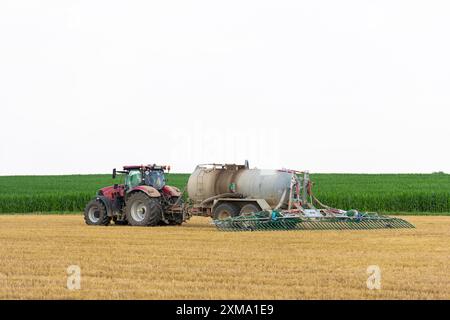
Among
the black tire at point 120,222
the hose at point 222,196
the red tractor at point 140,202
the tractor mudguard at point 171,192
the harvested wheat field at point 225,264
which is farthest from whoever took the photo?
the black tire at point 120,222

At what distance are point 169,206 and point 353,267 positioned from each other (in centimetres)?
1490

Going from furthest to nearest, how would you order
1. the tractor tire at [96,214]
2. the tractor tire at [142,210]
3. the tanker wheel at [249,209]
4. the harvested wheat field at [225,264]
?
the tractor tire at [96,214] < the tractor tire at [142,210] < the tanker wheel at [249,209] < the harvested wheat field at [225,264]

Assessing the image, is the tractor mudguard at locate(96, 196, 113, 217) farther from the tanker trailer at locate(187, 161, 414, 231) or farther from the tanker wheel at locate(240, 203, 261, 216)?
the tanker wheel at locate(240, 203, 261, 216)

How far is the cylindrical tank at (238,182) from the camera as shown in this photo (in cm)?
2981

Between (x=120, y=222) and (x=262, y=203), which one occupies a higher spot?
(x=262, y=203)

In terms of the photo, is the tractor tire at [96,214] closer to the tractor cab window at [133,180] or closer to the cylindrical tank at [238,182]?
the tractor cab window at [133,180]

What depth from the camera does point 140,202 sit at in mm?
31234

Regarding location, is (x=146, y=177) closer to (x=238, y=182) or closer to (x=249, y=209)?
(x=238, y=182)

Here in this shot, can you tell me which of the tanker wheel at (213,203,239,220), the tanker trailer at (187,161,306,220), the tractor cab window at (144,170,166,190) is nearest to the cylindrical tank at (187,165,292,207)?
the tanker trailer at (187,161,306,220)

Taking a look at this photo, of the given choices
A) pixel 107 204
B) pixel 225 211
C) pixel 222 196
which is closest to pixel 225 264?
pixel 225 211

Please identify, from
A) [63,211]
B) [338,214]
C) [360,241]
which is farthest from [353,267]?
[63,211]

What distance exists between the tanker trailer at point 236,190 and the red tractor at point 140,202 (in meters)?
0.75

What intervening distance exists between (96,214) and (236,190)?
17.6 feet

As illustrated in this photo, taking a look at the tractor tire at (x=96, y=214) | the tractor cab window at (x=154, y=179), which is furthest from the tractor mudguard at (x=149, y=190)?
the tractor tire at (x=96, y=214)
